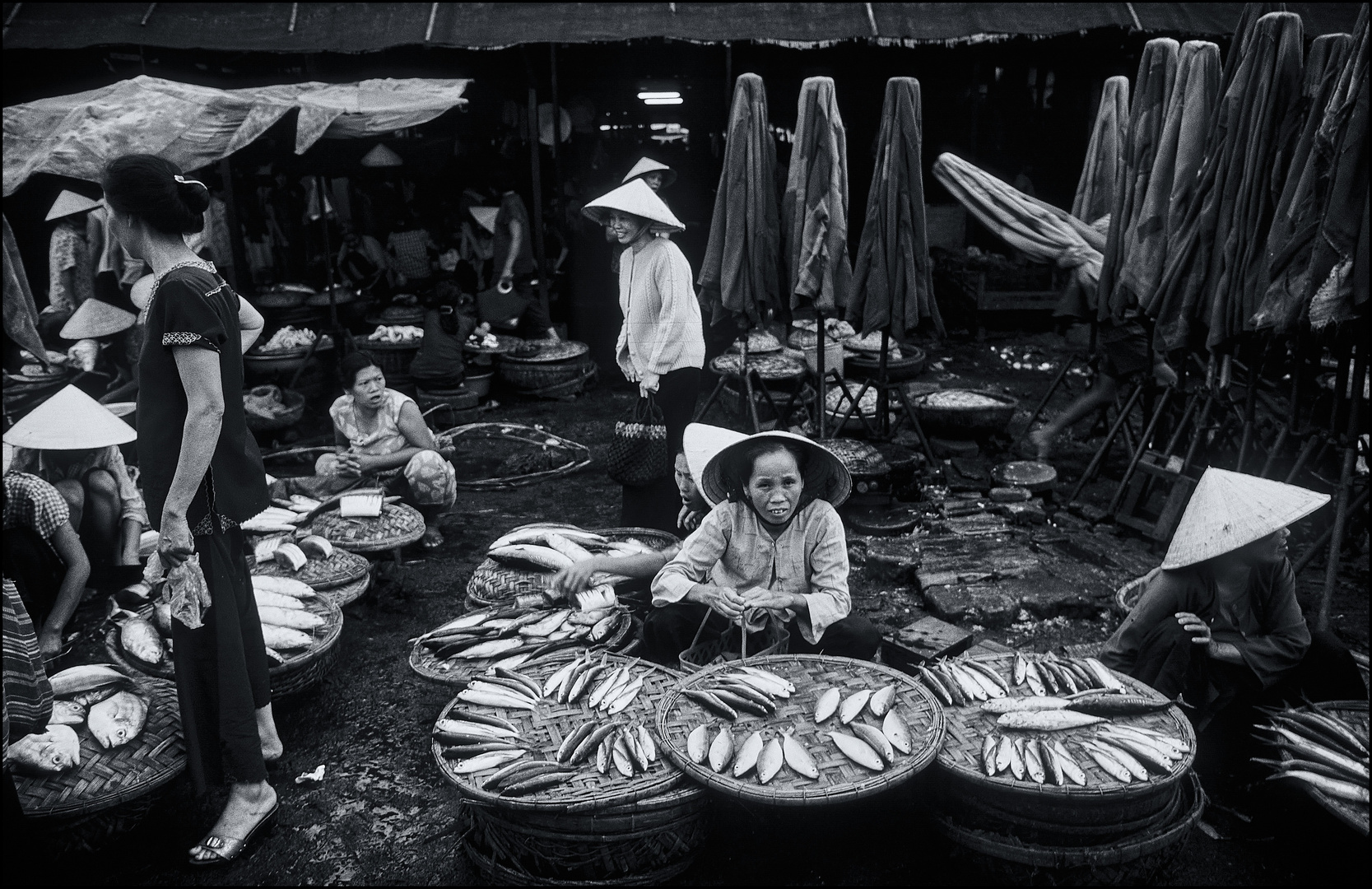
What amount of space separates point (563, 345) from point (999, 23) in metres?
5.71

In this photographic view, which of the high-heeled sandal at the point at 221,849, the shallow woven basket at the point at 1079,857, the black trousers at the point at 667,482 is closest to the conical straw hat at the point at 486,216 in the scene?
the black trousers at the point at 667,482

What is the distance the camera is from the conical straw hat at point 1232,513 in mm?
3232

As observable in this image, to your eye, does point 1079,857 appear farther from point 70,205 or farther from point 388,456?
point 70,205

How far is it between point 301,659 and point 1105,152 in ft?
22.4

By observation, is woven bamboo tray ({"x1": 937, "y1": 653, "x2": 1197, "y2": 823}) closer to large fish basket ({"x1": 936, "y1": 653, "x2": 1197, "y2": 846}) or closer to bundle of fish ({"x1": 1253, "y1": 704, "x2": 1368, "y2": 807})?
large fish basket ({"x1": 936, "y1": 653, "x2": 1197, "y2": 846})

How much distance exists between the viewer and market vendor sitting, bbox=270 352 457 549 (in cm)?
591

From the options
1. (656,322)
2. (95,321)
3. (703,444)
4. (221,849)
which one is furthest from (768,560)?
(95,321)

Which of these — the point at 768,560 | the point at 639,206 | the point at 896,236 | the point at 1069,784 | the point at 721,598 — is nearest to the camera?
the point at 1069,784

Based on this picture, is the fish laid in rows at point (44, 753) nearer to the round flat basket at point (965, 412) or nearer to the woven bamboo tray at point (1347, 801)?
the woven bamboo tray at point (1347, 801)

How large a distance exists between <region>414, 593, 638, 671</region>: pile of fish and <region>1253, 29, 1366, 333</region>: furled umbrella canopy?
3340mm

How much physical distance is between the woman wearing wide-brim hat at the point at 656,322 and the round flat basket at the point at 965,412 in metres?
2.68

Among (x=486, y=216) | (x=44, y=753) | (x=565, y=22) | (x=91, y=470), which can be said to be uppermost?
(x=565, y=22)

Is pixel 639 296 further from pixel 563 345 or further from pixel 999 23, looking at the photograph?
pixel 999 23

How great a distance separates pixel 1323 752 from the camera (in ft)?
9.41
